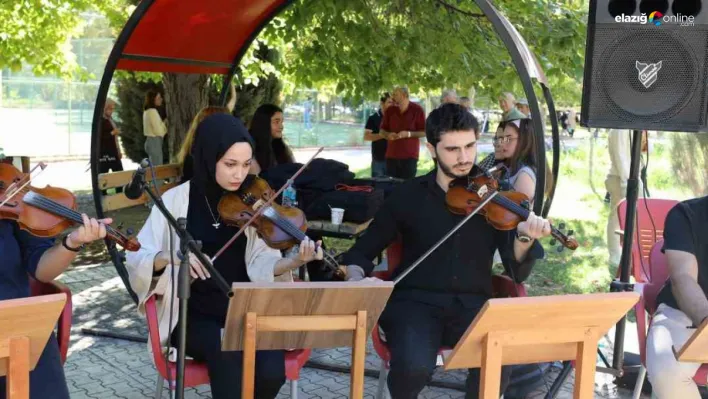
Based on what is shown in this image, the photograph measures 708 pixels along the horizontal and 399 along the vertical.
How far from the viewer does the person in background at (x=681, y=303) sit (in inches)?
114

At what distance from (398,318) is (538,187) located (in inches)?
38.2

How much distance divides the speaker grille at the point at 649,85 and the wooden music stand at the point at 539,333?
54.8 inches

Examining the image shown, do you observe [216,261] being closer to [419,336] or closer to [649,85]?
[419,336]

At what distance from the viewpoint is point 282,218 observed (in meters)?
3.07

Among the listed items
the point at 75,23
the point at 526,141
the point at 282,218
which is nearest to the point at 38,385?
the point at 282,218

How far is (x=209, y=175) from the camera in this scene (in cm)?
303

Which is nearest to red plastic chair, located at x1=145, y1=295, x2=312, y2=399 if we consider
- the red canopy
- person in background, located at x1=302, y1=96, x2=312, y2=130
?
the red canopy

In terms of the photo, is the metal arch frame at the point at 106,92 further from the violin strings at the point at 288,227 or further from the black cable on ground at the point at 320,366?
the violin strings at the point at 288,227

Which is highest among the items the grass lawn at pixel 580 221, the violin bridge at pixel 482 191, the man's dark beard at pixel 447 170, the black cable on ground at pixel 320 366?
the man's dark beard at pixel 447 170

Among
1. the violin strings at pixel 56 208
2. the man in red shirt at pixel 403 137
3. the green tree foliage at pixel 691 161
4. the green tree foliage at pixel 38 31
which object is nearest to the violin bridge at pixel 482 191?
the violin strings at pixel 56 208

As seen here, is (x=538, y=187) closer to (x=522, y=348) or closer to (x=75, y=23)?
(x=522, y=348)

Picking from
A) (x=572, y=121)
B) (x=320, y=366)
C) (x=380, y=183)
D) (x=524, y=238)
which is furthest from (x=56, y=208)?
(x=572, y=121)

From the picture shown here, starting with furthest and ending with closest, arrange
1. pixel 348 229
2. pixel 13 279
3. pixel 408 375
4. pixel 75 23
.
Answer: pixel 75 23
pixel 348 229
pixel 408 375
pixel 13 279

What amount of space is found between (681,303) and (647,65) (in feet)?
3.35
